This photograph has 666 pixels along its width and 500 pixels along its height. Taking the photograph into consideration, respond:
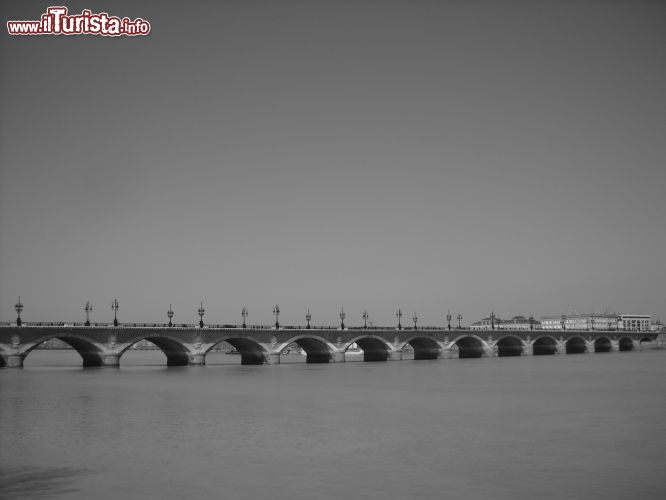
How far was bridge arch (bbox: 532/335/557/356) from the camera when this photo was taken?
119375 mm

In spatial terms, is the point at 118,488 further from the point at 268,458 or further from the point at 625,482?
the point at 625,482

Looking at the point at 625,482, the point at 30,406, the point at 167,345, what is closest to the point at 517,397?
the point at 625,482

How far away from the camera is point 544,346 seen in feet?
399

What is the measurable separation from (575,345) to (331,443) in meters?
116

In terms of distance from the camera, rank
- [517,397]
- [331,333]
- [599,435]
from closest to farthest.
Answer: [599,435] → [517,397] → [331,333]

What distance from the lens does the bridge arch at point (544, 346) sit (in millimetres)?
119375

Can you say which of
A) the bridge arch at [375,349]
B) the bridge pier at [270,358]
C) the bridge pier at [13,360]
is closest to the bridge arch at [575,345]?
the bridge arch at [375,349]

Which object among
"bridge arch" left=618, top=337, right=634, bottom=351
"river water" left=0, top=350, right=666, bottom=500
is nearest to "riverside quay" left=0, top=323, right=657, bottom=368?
"river water" left=0, top=350, right=666, bottom=500

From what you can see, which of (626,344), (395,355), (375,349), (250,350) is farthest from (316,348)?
(626,344)

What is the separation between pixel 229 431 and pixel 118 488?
9644 mm

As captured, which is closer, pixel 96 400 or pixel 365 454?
pixel 365 454

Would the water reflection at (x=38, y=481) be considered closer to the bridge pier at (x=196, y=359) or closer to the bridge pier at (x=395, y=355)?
the bridge pier at (x=196, y=359)

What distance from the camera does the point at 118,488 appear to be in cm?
1830

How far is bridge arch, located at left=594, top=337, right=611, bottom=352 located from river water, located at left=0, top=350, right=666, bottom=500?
324 feet
